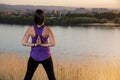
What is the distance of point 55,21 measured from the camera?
11.2 meters

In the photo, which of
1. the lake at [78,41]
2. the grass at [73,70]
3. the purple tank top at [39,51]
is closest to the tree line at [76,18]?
the lake at [78,41]

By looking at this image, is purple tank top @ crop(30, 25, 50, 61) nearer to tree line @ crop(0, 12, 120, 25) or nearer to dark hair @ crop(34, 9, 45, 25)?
dark hair @ crop(34, 9, 45, 25)

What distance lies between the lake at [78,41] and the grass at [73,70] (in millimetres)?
549

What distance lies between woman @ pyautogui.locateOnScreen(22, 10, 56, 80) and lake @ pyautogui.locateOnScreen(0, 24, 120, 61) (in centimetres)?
443

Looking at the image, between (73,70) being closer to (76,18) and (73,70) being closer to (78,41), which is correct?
(78,41)

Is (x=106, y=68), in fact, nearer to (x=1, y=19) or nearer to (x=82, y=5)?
(x=82, y=5)

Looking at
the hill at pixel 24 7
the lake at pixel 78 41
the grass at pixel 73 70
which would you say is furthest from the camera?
the hill at pixel 24 7

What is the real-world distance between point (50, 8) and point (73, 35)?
97 cm

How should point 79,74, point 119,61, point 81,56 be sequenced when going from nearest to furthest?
1. point 79,74
2. point 119,61
3. point 81,56

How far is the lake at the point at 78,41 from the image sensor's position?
10836mm

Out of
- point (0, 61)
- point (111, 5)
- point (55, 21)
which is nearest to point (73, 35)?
point (55, 21)

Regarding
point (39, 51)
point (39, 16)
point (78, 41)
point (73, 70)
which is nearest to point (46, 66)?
point (39, 51)

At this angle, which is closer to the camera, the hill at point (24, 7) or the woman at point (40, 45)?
the woman at point (40, 45)

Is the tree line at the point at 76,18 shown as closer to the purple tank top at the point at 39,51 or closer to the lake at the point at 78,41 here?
the lake at the point at 78,41
